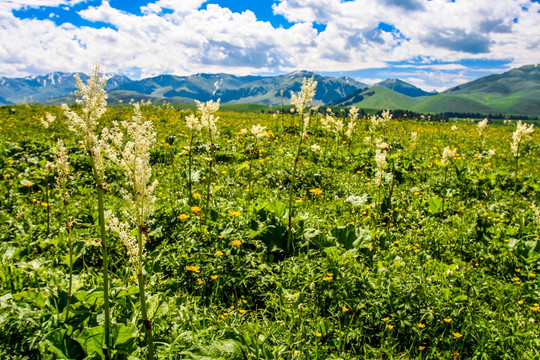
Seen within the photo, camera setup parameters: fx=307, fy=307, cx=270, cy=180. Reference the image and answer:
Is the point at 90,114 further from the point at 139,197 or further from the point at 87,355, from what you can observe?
the point at 87,355

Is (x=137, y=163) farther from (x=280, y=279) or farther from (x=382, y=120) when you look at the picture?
(x=382, y=120)

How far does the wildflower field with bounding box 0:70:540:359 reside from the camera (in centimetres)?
231

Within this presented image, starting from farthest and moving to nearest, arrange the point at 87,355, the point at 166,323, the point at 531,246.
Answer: the point at 531,246 < the point at 166,323 < the point at 87,355

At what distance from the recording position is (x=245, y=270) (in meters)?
3.89

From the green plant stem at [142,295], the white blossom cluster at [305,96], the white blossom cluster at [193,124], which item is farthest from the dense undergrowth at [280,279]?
the white blossom cluster at [305,96]

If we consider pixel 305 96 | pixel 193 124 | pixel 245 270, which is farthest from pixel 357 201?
pixel 193 124

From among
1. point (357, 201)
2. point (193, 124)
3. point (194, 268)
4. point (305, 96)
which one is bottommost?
point (194, 268)

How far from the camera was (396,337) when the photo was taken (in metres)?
3.19

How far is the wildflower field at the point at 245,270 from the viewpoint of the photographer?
2.31 m

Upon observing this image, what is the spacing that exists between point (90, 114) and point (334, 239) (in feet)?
11.4

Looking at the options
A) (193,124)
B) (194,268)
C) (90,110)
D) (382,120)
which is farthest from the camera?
(382,120)

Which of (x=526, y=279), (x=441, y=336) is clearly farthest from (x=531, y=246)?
(x=441, y=336)

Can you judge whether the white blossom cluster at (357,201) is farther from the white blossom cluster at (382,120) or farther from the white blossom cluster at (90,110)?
the white blossom cluster at (90,110)

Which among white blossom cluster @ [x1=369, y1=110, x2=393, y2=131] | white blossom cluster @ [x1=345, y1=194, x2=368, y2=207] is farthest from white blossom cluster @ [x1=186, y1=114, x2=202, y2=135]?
white blossom cluster @ [x1=369, y1=110, x2=393, y2=131]
